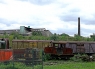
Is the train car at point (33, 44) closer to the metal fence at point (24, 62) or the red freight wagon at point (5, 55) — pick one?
the red freight wagon at point (5, 55)

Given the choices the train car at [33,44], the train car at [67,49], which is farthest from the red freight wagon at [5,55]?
the train car at [33,44]

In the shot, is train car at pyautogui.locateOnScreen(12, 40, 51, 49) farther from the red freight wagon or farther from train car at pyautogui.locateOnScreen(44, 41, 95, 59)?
the red freight wagon

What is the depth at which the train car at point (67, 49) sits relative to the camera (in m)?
37.1

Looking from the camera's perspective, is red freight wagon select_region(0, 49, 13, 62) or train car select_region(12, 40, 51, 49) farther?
train car select_region(12, 40, 51, 49)

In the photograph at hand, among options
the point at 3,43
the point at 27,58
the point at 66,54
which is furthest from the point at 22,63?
the point at 66,54

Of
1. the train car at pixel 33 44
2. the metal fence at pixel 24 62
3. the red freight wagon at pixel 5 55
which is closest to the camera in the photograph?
the metal fence at pixel 24 62

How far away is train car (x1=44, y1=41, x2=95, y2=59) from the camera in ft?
122

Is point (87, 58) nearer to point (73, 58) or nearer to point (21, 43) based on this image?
point (73, 58)

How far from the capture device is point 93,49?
134 ft

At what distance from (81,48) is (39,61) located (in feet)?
76.0

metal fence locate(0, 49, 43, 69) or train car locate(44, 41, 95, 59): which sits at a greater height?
metal fence locate(0, 49, 43, 69)

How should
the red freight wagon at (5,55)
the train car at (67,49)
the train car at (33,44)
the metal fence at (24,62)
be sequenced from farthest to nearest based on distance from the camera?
the train car at (33,44)
the train car at (67,49)
the red freight wagon at (5,55)
the metal fence at (24,62)


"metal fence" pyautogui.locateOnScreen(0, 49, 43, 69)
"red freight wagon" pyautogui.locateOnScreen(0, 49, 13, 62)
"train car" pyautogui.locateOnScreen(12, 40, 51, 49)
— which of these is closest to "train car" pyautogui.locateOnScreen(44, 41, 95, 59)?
"train car" pyautogui.locateOnScreen(12, 40, 51, 49)

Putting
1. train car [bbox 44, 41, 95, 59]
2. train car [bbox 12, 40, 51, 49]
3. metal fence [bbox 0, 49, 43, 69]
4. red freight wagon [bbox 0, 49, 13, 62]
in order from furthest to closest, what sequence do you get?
train car [bbox 12, 40, 51, 49] < train car [bbox 44, 41, 95, 59] < red freight wagon [bbox 0, 49, 13, 62] < metal fence [bbox 0, 49, 43, 69]
